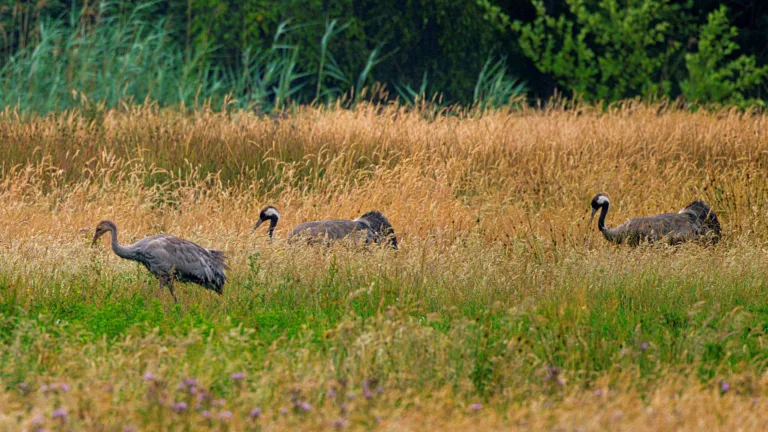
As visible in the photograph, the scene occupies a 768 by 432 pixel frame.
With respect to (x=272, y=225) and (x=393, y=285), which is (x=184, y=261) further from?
(x=272, y=225)

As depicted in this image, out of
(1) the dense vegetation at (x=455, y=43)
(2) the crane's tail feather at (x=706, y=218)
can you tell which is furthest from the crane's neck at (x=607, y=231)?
(1) the dense vegetation at (x=455, y=43)

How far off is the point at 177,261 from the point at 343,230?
218cm

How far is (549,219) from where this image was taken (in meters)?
11.0

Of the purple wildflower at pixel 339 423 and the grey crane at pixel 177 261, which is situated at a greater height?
the purple wildflower at pixel 339 423

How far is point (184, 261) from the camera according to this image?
25.4 feet

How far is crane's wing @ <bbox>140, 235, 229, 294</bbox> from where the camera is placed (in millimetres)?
7746

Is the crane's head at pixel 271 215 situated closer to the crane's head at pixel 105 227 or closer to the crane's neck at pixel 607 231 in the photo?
the crane's head at pixel 105 227

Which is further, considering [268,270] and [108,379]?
[268,270]

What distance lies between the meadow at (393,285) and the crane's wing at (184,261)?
17 centimetres

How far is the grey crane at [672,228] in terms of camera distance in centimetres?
995

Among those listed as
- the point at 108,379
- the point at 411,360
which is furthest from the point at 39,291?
the point at 411,360

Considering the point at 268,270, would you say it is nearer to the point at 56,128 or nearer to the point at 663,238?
the point at 663,238

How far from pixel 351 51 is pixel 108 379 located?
58.8 ft

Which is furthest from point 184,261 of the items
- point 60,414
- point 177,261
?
point 60,414
